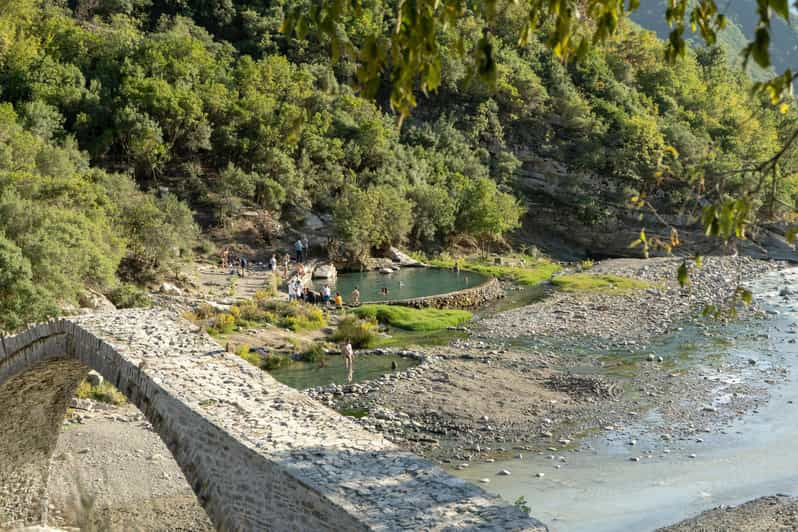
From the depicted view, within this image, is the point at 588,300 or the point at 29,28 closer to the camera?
the point at 588,300

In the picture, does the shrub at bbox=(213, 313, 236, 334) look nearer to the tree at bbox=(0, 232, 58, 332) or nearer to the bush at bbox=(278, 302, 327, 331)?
the bush at bbox=(278, 302, 327, 331)

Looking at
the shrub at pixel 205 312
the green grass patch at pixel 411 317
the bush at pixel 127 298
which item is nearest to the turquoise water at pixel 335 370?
the green grass patch at pixel 411 317

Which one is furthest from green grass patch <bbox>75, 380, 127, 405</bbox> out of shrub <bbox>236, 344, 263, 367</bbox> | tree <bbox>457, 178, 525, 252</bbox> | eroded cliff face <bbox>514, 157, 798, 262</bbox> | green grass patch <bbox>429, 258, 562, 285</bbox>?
eroded cliff face <bbox>514, 157, 798, 262</bbox>

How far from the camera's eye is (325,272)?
40.5 m

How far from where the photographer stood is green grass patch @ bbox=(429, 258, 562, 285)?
1713 inches

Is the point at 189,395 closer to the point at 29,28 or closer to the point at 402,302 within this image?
the point at 402,302

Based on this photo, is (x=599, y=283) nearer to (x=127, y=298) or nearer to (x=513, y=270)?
(x=513, y=270)

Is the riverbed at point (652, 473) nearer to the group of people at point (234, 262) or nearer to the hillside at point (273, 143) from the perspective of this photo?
the hillside at point (273, 143)

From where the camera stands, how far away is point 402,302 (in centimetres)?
3372

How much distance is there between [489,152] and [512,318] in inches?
1427

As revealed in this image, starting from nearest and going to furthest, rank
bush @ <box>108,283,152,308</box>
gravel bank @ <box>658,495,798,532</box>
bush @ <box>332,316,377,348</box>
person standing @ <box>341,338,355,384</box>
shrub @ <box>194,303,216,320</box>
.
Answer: gravel bank @ <box>658,495,798,532</box> → person standing @ <box>341,338,355,384</box> → bush @ <box>108,283,152,308</box> → bush @ <box>332,316,377,348</box> → shrub @ <box>194,303,216,320</box>

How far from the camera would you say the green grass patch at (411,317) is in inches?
1217

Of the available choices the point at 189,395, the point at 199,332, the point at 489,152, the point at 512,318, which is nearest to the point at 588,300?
the point at 512,318

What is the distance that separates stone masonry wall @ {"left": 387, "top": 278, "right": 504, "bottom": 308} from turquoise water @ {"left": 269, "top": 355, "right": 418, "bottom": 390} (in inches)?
317
